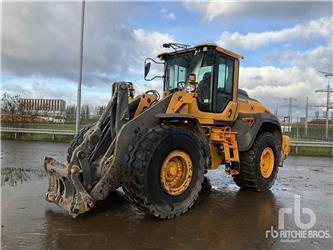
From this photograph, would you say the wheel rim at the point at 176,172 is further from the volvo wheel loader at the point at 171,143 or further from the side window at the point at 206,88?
the side window at the point at 206,88

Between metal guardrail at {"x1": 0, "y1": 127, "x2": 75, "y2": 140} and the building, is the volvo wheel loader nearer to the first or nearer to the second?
metal guardrail at {"x1": 0, "y1": 127, "x2": 75, "y2": 140}

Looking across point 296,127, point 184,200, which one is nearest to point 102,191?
point 184,200

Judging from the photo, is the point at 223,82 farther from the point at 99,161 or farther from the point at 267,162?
the point at 99,161

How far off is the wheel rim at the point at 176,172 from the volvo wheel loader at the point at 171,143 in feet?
0.05

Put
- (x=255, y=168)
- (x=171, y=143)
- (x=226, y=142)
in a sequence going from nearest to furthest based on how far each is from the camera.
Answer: (x=171, y=143)
(x=226, y=142)
(x=255, y=168)

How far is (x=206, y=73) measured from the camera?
732 cm

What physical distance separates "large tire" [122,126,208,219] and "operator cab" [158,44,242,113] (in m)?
1.56

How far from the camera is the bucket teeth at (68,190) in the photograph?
5129 millimetres

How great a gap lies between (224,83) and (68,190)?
12.9 feet

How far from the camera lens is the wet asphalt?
461cm

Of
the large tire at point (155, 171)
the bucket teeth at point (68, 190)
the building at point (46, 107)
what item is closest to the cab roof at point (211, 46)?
the large tire at point (155, 171)

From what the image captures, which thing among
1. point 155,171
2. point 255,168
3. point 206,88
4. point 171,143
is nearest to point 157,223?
point 155,171

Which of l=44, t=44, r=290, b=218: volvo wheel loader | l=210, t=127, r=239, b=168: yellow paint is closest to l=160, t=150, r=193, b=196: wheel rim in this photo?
l=44, t=44, r=290, b=218: volvo wheel loader

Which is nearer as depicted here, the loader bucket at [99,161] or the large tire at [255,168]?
the loader bucket at [99,161]
